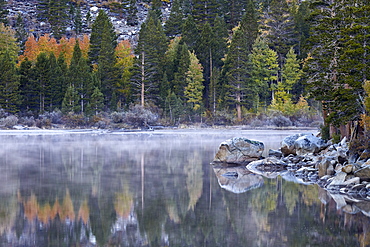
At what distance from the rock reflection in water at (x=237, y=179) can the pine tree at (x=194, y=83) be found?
38.3 metres

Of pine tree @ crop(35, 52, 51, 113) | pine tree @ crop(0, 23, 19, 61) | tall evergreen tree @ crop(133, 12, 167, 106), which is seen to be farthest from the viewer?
pine tree @ crop(0, 23, 19, 61)

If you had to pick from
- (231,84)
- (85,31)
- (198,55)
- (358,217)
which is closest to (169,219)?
(358,217)

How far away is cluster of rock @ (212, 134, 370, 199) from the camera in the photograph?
14.3 m

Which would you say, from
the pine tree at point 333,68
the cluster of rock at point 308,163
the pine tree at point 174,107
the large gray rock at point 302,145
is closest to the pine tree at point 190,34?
the pine tree at point 174,107

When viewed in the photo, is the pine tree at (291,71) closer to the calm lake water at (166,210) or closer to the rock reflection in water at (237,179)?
the rock reflection in water at (237,179)

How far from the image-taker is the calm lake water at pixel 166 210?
361 inches

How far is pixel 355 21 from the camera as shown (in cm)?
1892

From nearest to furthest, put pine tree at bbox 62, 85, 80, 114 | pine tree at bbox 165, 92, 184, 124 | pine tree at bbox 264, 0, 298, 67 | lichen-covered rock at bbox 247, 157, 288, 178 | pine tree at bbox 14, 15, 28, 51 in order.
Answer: lichen-covered rock at bbox 247, 157, 288, 178, pine tree at bbox 62, 85, 80, 114, pine tree at bbox 165, 92, 184, 124, pine tree at bbox 264, 0, 298, 67, pine tree at bbox 14, 15, 28, 51

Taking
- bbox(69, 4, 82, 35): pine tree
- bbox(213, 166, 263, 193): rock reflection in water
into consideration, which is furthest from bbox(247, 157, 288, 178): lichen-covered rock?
bbox(69, 4, 82, 35): pine tree

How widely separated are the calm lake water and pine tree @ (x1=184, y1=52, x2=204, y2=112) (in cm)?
3903

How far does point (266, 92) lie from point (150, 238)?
172ft

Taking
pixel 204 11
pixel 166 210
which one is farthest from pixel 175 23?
pixel 166 210

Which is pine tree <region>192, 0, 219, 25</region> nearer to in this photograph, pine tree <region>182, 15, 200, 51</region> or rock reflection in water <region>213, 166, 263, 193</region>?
pine tree <region>182, 15, 200, 51</region>

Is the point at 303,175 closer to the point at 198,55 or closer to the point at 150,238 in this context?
the point at 150,238
